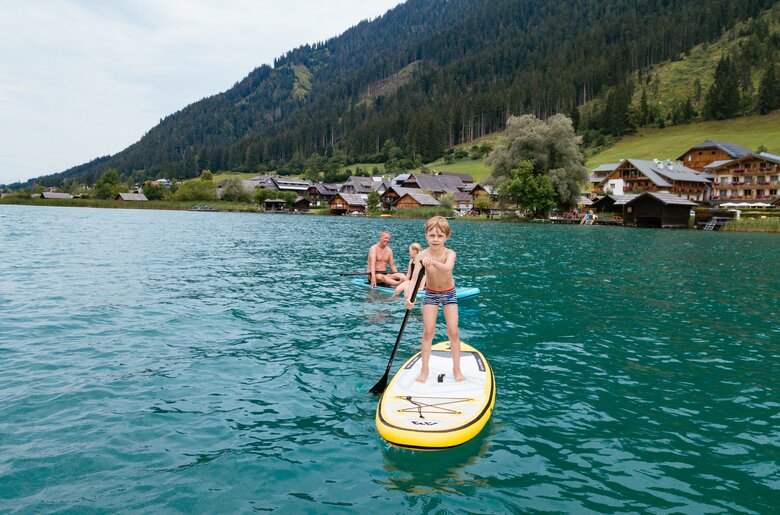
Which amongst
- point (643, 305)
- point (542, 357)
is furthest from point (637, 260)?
point (542, 357)

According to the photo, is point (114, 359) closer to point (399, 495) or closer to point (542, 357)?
point (399, 495)

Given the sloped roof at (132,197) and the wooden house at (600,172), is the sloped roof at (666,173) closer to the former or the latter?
the wooden house at (600,172)

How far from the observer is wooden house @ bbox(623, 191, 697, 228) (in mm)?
82000

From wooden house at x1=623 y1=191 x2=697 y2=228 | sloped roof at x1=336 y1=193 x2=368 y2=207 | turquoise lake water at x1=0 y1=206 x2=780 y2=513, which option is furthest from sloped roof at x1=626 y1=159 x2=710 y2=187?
turquoise lake water at x1=0 y1=206 x2=780 y2=513

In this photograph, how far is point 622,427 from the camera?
8984 millimetres

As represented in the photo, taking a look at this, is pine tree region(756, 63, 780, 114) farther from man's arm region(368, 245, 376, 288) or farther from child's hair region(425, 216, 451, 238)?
child's hair region(425, 216, 451, 238)

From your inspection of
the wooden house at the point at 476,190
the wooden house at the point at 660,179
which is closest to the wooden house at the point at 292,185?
the wooden house at the point at 476,190

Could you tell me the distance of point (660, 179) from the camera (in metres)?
108

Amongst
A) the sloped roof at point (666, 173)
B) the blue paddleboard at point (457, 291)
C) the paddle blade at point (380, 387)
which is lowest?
the paddle blade at point (380, 387)

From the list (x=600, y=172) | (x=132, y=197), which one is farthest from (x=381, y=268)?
(x=132, y=197)

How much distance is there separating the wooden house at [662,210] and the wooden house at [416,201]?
184ft

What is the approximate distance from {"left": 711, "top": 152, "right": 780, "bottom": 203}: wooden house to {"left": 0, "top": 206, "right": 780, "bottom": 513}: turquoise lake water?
9998 centimetres

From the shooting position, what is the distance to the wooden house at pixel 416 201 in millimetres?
132875

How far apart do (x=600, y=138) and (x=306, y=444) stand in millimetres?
175067
